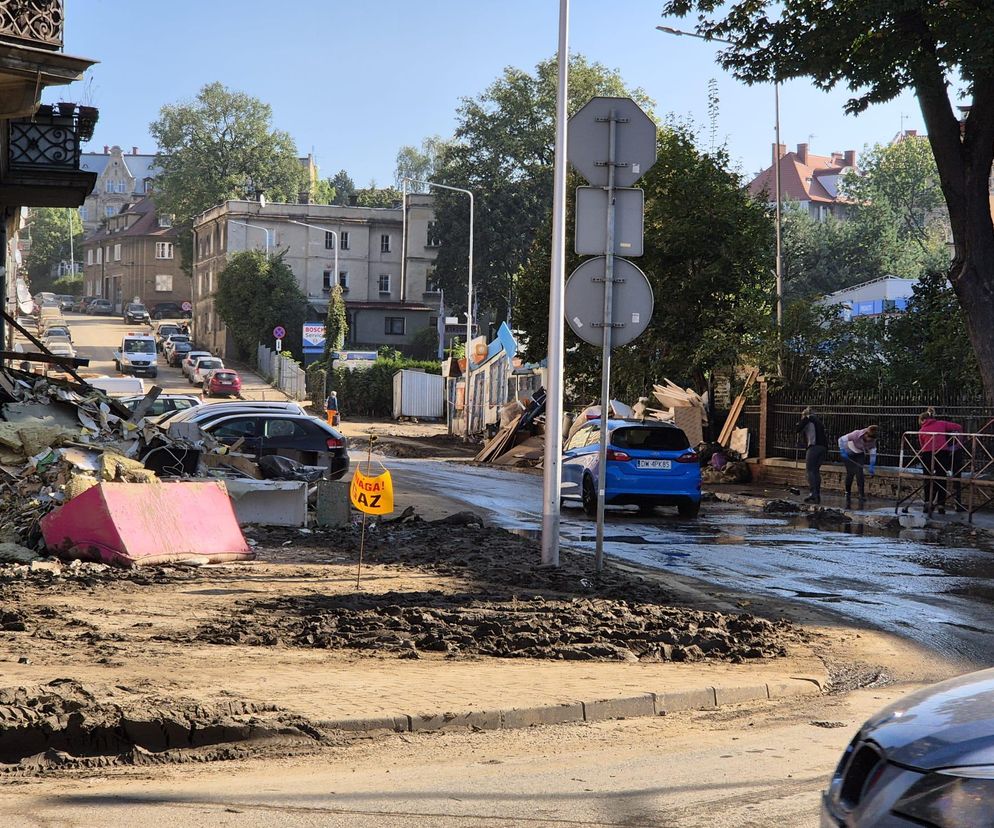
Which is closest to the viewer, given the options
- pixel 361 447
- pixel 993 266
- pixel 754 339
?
pixel 993 266

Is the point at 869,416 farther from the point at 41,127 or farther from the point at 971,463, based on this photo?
the point at 41,127

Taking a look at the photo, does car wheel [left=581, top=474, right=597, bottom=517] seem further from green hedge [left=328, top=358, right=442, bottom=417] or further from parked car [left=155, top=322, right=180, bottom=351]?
parked car [left=155, top=322, right=180, bottom=351]

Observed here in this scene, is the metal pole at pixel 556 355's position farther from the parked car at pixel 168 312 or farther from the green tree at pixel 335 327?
the parked car at pixel 168 312

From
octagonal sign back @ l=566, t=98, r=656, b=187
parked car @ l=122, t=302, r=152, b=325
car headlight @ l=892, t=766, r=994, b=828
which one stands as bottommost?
car headlight @ l=892, t=766, r=994, b=828

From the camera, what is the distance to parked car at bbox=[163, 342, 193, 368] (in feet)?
274

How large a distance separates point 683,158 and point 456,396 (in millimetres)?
19575

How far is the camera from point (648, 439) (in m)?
21.3

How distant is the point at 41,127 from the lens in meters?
23.8

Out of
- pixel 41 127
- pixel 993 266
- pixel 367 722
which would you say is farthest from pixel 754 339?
pixel 367 722

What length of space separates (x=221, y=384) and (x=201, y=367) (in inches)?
316

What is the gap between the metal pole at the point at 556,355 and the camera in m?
12.1

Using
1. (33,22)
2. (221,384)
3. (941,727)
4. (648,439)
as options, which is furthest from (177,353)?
(941,727)

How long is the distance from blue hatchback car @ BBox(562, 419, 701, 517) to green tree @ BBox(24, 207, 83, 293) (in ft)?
503

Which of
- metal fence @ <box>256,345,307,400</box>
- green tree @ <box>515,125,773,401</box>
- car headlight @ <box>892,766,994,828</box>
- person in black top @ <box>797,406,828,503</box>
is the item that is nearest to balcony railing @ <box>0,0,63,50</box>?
car headlight @ <box>892,766,994,828</box>
